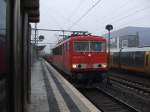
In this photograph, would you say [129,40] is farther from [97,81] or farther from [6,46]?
[6,46]

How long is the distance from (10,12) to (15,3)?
0.43 ft

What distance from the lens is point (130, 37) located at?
8812 centimetres

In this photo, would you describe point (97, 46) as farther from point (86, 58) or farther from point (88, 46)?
point (86, 58)

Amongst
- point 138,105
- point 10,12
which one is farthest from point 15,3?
point 138,105

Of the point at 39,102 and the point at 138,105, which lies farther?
the point at 138,105

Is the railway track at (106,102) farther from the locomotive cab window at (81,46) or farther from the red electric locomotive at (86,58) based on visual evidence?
the locomotive cab window at (81,46)

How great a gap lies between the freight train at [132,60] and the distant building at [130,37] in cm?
4477

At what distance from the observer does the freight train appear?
3035cm

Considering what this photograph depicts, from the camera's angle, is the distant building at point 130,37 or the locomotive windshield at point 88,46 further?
the distant building at point 130,37

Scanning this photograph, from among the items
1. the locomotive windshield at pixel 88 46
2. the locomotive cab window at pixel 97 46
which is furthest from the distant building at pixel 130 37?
the locomotive windshield at pixel 88 46

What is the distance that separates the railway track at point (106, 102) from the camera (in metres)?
14.2

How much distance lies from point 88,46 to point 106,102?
5595 millimetres

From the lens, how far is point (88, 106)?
34.2 ft

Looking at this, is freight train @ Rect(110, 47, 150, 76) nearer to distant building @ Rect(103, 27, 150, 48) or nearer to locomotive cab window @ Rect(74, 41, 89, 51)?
locomotive cab window @ Rect(74, 41, 89, 51)
